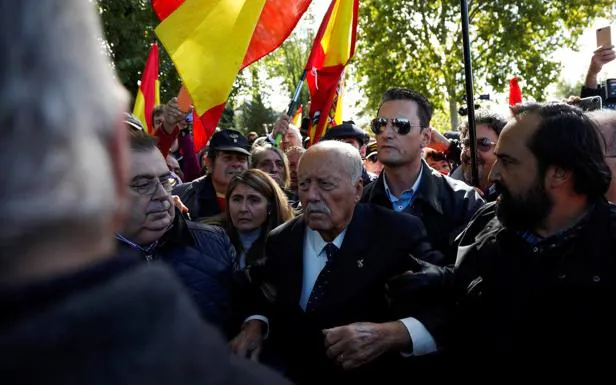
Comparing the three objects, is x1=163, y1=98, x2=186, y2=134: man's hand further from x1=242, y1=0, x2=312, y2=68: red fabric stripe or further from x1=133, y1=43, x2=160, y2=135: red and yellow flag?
x1=133, y1=43, x2=160, y2=135: red and yellow flag

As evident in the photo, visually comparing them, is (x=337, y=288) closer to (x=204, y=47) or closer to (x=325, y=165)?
(x=325, y=165)

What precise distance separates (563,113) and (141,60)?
42.6ft

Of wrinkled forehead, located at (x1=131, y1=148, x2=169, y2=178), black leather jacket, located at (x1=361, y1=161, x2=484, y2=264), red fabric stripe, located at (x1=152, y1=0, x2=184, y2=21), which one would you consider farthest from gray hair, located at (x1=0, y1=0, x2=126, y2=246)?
red fabric stripe, located at (x1=152, y1=0, x2=184, y2=21)

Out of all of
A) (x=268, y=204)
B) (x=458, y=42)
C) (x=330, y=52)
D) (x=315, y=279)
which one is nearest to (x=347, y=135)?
(x=330, y=52)

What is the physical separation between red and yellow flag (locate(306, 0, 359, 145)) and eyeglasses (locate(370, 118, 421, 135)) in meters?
1.56

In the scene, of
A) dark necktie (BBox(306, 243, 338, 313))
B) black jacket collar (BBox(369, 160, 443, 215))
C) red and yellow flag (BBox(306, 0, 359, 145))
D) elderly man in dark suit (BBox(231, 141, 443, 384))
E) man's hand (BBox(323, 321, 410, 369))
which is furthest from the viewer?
red and yellow flag (BBox(306, 0, 359, 145))

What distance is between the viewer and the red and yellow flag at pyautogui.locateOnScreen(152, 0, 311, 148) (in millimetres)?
4285

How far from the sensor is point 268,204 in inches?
173

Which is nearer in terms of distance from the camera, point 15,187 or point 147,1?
point 15,187

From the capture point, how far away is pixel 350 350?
2.54m

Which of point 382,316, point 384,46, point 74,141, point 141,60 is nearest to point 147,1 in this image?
point 141,60

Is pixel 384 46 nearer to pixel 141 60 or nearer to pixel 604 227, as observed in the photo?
pixel 141 60

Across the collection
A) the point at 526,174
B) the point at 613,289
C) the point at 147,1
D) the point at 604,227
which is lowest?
the point at 613,289

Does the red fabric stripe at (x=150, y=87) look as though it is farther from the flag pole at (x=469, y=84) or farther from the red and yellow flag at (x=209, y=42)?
the flag pole at (x=469, y=84)
